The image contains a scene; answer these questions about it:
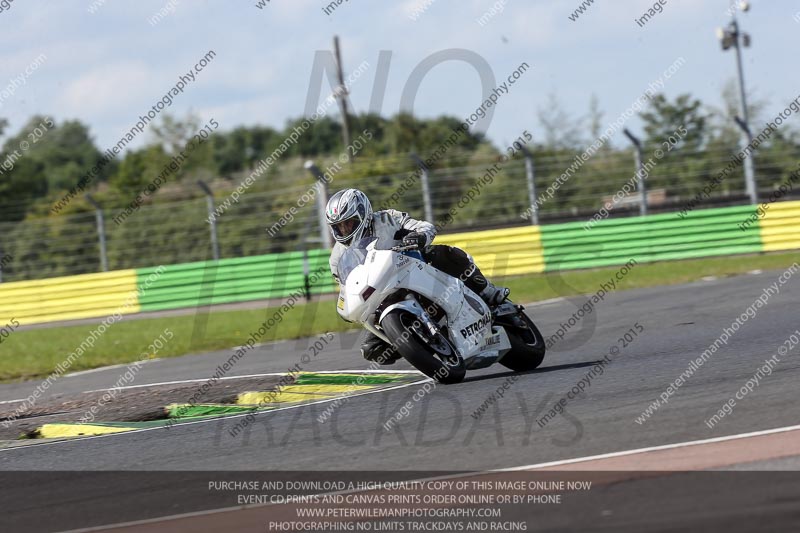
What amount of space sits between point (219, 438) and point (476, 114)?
16.0 m

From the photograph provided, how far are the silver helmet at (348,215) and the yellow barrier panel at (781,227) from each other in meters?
15.1

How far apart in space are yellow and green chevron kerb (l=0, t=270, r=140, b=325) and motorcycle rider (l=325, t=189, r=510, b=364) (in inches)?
626

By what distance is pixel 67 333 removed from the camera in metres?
20.1

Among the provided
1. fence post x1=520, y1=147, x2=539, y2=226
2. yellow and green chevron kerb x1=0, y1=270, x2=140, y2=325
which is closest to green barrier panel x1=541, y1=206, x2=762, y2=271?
fence post x1=520, y1=147, x2=539, y2=226

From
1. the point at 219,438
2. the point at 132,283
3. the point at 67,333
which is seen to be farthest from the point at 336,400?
the point at 132,283

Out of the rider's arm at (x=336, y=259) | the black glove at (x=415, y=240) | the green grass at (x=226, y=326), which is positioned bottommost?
the green grass at (x=226, y=326)

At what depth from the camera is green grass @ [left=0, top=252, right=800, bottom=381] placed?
15.4 meters

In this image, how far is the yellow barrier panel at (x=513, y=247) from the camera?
71.4 feet

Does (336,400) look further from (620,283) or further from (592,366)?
(620,283)

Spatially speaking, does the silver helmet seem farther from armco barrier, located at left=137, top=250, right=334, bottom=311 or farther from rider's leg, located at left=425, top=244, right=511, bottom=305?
armco barrier, located at left=137, top=250, right=334, bottom=311

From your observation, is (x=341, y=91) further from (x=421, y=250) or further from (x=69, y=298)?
(x=421, y=250)

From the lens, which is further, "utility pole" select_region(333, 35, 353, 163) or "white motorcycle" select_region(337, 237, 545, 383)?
"utility pole" select_region(333, 35, 353, 163)

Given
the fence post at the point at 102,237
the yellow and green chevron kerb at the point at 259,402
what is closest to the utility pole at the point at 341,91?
the fence post at the point at 102,237

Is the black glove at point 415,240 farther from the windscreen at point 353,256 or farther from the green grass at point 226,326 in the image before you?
the green grass at point 226,326
